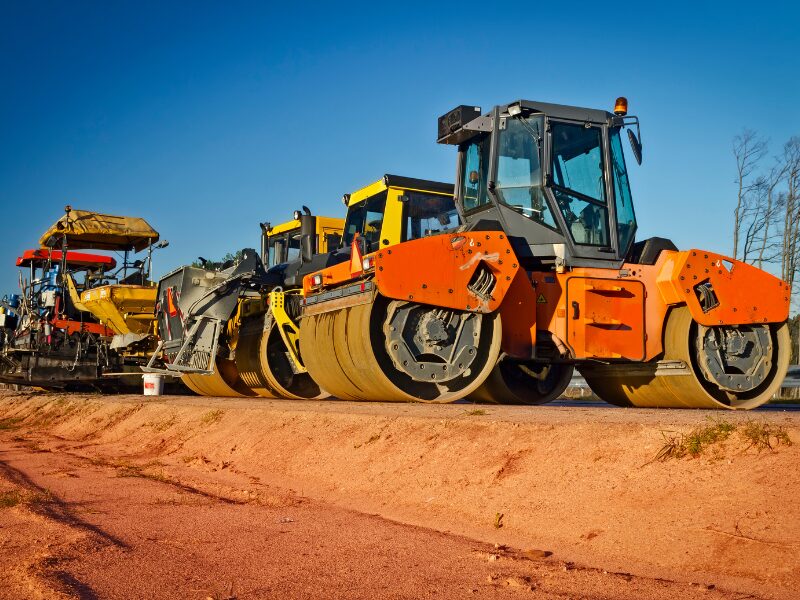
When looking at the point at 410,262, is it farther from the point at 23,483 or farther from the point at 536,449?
the point at 23,483

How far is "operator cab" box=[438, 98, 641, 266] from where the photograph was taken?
349 inches

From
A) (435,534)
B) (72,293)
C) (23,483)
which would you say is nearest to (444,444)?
(435,534)

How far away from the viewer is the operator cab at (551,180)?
8.88 m

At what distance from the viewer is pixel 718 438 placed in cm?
434

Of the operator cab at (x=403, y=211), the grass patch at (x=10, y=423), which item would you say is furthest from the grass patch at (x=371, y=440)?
the grass patch at (x=10, y=423)

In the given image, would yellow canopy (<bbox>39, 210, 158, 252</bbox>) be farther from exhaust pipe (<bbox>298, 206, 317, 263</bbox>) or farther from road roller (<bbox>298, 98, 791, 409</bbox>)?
road roller (<bbox>298, 98, 791, 409</bbox>)

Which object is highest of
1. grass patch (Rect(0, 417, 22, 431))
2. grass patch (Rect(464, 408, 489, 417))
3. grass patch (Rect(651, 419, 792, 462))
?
grass patch (Rect(651, 419, 792, 462))

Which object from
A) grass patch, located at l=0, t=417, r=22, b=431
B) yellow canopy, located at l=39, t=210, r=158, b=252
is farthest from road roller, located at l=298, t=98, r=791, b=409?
yellow canopy, located at l=39, t=210, r=158, b=252

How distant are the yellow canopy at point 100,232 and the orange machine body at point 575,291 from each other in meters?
9.16

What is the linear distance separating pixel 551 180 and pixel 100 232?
11187mm

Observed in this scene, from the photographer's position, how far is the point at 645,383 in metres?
9.27

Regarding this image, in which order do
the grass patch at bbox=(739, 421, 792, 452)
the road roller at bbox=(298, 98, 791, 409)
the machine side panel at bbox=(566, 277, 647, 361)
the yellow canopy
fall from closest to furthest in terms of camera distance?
the grass patch at bbox=(739, 421, 792, 452) < the road roller at bbox=(298, 98, 791, 409) < the machine side panel at bbox=(566, 277, 647, 361) < the yellow canopy

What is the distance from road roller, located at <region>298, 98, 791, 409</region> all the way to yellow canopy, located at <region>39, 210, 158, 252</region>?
30.0 feet

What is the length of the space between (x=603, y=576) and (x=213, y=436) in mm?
5400
